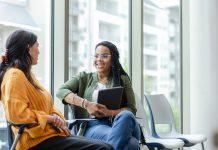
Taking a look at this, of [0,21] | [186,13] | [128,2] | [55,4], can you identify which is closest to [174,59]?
[186,13]

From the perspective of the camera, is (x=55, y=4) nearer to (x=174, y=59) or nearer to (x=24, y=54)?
(x=24, y=54)

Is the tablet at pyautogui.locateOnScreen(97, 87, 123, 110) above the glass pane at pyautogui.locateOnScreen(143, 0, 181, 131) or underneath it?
underneath

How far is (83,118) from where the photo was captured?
9.91 feet

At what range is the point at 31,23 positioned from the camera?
10.7 ft

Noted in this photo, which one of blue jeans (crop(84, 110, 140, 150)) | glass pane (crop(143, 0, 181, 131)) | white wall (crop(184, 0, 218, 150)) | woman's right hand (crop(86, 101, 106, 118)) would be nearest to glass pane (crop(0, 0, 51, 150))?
woman's right hand (crop(86, 101, 106, 118))

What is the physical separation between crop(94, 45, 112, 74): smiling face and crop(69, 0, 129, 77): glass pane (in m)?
0.46

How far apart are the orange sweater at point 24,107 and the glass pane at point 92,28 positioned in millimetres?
1186

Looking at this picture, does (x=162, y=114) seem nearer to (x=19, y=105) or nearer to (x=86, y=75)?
(x=86, y=75)

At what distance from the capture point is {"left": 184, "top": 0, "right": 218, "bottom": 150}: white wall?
4633 millimetres

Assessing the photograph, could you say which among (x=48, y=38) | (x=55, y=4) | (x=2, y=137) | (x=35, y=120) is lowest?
(x=2, y=137)

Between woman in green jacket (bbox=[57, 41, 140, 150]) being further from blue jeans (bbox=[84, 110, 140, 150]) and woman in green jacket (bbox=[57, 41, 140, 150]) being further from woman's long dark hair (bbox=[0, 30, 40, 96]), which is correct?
woman's long dark hair (bbox=[0, 30, 40, 96])

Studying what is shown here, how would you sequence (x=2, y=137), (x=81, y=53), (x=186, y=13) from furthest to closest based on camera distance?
(x=186, y=13), (x=81, y=53), (x=2, y=137)

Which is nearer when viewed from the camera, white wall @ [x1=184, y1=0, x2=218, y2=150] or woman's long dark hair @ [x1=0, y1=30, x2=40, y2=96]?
woman's long dark hair @ [x1=0, y1=30, x2=40, y2=96]

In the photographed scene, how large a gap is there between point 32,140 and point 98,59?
1.06 meters
